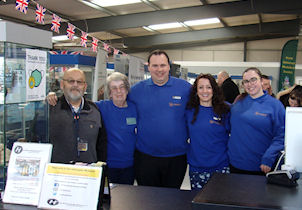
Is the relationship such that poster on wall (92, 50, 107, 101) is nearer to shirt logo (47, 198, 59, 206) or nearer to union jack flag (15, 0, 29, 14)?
A: union jack flag (15, 0, 29, 14)

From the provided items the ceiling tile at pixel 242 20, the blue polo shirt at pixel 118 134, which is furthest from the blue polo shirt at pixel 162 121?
the ceiling tile at pixel 242 20

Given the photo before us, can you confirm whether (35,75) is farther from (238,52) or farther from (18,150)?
(238,52)

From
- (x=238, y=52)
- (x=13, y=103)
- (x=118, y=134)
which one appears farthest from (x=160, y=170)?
(x=238, y=52)

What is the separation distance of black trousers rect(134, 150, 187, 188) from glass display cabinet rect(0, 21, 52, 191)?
114 cm

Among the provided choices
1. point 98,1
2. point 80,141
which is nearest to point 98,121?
point 80,141

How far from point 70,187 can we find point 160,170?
4.40 ft

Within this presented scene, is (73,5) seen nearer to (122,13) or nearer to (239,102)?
(122,13)

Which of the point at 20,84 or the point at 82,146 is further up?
the point at 20,84

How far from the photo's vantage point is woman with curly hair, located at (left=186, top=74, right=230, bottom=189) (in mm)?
2635

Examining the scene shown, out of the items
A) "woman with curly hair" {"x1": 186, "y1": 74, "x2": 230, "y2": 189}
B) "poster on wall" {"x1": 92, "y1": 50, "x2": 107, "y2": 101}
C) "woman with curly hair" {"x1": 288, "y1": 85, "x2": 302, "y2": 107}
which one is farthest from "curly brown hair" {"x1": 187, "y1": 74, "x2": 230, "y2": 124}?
"poster on wall" {"x1": 92, "y1": 50, "x2": 107, "y2": 101}

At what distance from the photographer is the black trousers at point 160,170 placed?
8.98 feet

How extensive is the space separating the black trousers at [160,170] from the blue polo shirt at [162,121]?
46mm

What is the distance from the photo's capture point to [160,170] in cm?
276

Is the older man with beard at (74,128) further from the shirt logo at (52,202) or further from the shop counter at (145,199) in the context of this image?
the shirt logo at (52,202)
